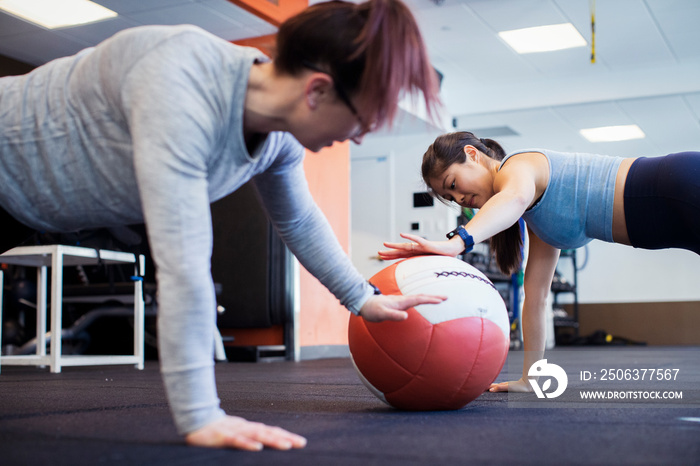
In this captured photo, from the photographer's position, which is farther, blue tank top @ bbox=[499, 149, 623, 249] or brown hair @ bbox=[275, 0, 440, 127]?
blue tank top @ bbox=[499, 149, 623, 249]

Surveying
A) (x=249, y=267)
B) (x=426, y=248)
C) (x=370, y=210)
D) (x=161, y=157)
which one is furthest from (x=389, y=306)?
(x=370, y=210)

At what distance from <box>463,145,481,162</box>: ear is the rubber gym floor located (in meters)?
0.70

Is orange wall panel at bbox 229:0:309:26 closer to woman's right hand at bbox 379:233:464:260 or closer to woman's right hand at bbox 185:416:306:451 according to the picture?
woman's right hand at bbox 379:233:464:260

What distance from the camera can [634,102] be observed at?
7773 millimetres

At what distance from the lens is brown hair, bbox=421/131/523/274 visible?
203 cm

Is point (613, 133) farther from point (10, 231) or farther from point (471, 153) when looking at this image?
point (10, 231)

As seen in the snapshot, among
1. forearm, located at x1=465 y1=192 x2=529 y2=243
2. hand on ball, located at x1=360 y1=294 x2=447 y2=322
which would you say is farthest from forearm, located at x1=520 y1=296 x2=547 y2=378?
hand on ball, located at x1=360 y1=294 x2=447 y2=322

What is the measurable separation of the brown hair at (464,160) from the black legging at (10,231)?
3.61 ft

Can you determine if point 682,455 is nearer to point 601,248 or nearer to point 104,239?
point 104,239

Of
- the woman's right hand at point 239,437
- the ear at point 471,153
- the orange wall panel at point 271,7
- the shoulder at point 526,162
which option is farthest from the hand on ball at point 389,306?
the orange wall panel at point 271,7

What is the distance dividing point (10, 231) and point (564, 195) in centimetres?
139

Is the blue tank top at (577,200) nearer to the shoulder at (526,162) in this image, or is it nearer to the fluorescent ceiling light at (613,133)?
the shoulder at (526,162)

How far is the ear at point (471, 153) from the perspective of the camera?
6.77 feet

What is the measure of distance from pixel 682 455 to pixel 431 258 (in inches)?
31.6
